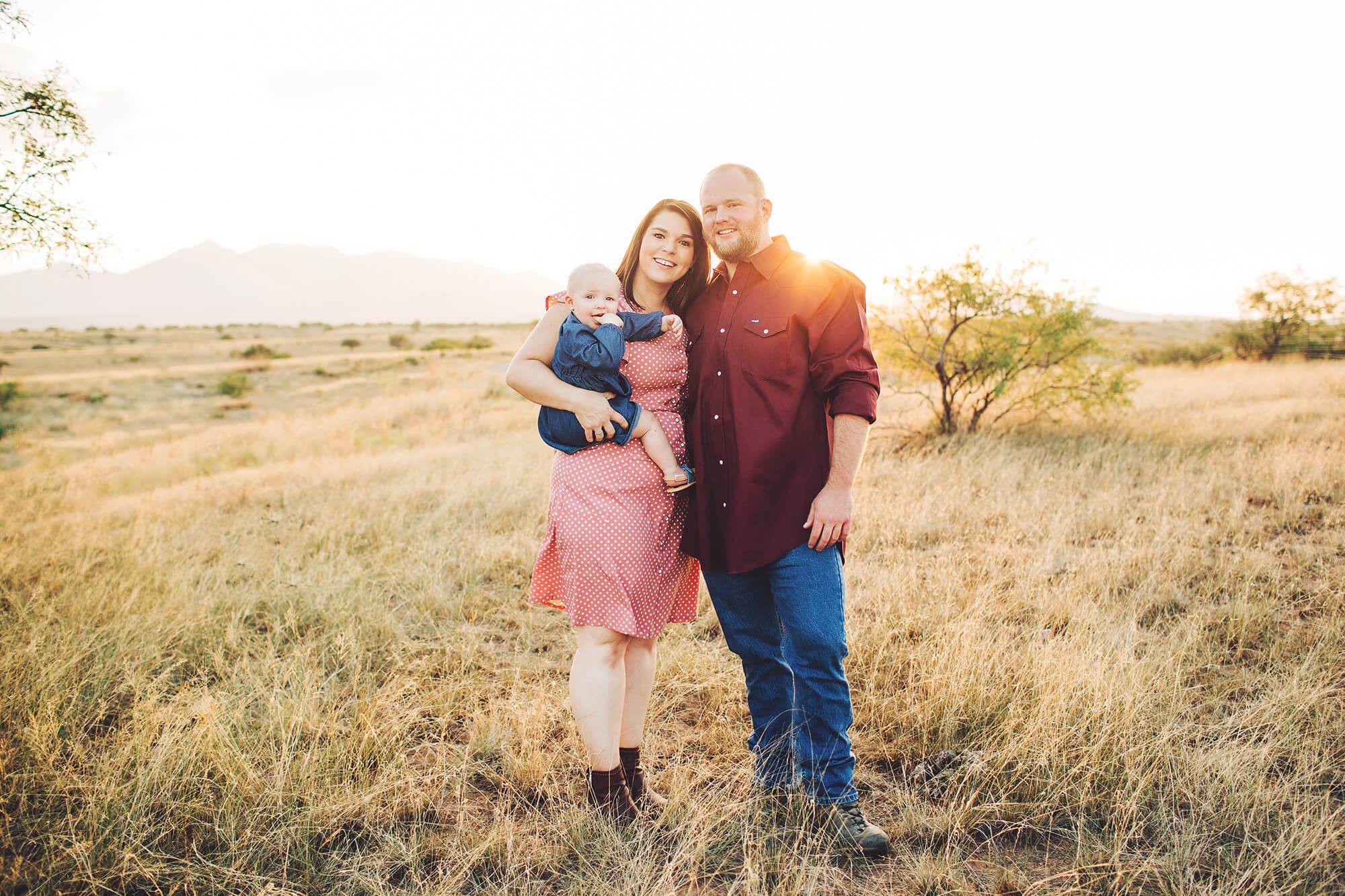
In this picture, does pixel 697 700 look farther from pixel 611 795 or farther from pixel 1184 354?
pixel 1184 354

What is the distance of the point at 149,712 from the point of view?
313 cm

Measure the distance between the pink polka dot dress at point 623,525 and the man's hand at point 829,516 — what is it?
0.58 metres

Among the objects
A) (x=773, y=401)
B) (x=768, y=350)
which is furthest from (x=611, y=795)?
(x=768, y=350)

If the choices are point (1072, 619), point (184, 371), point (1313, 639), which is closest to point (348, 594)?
point (1072, 619)

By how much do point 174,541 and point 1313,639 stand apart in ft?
27.3

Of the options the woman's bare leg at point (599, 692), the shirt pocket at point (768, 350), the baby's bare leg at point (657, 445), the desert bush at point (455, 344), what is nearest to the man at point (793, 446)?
the shirt pocket at point (768, 350)

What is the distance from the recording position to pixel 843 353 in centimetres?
251

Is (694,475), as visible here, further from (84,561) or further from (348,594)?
(84,561)

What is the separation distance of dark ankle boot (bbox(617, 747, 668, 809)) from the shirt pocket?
1.66 meters

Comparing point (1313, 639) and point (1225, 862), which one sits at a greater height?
point (1313, 639)

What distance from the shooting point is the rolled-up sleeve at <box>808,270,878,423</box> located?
8.13 feet

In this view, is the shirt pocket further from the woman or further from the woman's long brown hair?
the woman's long brown hair

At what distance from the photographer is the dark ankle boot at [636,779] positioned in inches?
108

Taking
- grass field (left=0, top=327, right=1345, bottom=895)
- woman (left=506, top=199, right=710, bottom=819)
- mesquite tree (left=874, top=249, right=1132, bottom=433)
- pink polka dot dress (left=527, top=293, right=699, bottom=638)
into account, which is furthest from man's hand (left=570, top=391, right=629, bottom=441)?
mesquite tree (left=874, top=249, right=1132, bottom=433)
